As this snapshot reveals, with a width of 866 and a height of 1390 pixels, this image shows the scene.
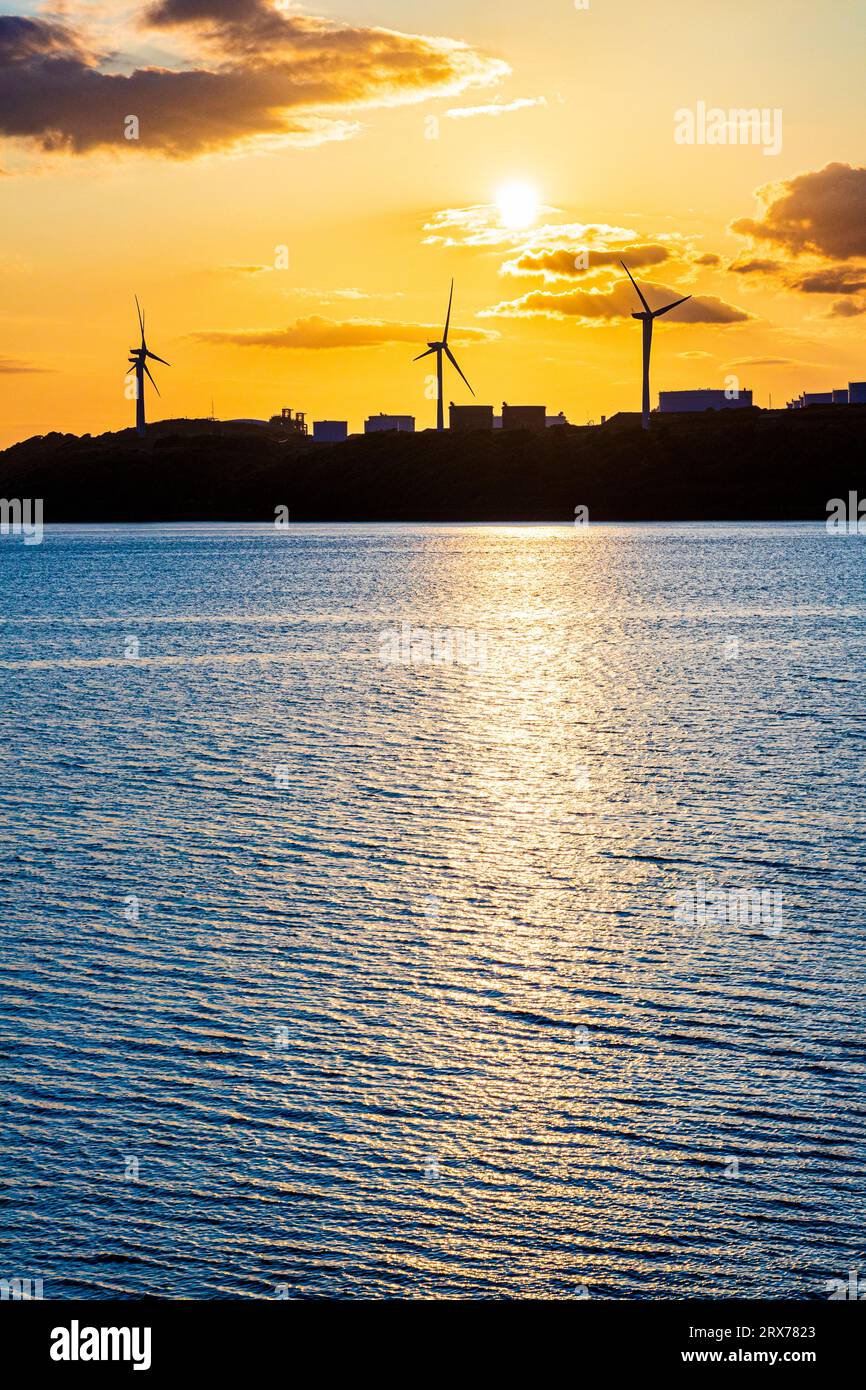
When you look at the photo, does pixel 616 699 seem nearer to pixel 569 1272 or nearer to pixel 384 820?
pixel 384 820

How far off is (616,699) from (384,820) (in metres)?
30.5

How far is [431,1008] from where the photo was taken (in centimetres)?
2558

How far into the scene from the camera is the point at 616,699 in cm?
6975

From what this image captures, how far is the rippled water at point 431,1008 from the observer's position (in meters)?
18.0

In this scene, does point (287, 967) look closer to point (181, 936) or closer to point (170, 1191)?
point (181, 936)

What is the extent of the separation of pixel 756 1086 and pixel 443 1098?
454 cm

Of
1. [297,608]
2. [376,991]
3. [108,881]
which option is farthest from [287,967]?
[297,608]

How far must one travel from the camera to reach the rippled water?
1797 centimetres

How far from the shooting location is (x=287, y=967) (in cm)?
2786

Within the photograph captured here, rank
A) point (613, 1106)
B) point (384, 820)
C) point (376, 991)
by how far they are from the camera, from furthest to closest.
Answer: point (384, 820)
point (376, 991)
point (613, 1106)
